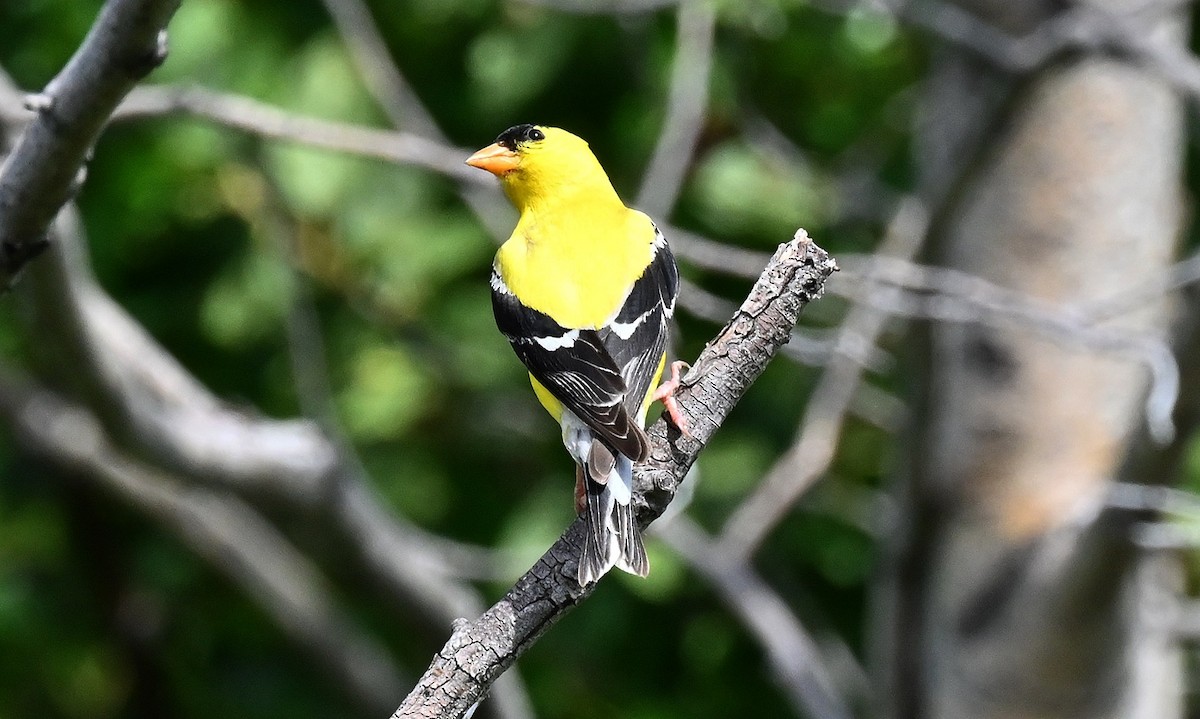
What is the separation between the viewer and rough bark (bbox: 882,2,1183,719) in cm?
384

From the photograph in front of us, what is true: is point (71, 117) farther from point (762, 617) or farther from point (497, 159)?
point (762, 617)

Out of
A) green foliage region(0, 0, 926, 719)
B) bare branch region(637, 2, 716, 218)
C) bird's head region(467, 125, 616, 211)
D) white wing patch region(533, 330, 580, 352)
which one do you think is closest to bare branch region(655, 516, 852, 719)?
green foliage region(0, 0, 926, 719)

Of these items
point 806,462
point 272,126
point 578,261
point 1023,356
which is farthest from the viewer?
point 806,462

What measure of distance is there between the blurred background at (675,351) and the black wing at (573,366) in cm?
55

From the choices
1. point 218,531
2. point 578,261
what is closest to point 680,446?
point 578,261

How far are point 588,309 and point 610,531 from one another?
0.81m

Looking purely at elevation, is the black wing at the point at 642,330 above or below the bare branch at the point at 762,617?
below

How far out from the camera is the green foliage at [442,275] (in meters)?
4.89

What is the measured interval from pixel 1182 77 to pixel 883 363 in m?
1.58

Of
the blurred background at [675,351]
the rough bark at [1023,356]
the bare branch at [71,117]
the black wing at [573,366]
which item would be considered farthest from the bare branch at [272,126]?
the rough bark at [1023,356]

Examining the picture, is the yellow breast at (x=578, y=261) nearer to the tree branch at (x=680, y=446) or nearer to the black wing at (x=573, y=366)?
the black wing at (x=573, y=366)

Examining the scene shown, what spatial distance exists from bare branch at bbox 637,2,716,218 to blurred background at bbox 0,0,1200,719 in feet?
0.06

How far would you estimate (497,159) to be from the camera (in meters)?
3.35

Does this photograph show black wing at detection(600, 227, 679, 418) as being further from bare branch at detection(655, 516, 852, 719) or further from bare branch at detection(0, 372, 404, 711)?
bare branch at detection(0, 372, 404, 711)
